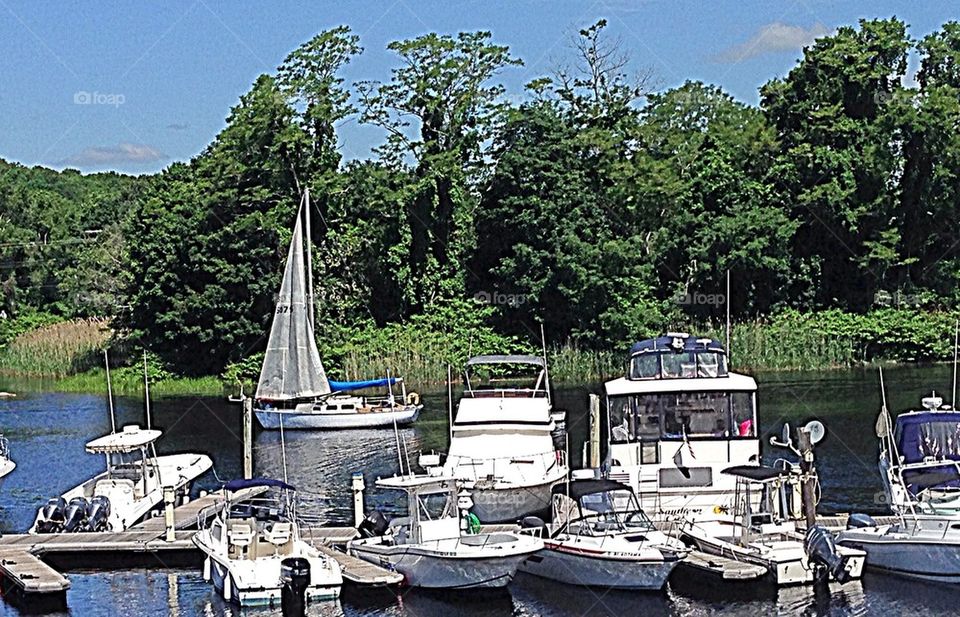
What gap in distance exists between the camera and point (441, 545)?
30.2 m

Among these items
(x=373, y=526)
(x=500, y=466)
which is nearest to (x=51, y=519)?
(x=373, y=526)

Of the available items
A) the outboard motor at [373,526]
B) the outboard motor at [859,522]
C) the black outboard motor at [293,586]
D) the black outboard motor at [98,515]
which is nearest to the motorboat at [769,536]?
the outboard motor at [859,522]

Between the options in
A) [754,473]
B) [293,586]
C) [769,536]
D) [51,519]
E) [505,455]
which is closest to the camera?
[293,586]

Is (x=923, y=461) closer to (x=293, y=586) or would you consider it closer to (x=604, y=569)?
(x=604, y=569)

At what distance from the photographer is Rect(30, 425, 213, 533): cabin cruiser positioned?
3634 centimetres

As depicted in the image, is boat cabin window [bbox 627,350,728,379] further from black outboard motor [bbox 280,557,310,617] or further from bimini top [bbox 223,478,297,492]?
black outboard motor [bbox 280,557,310,617]

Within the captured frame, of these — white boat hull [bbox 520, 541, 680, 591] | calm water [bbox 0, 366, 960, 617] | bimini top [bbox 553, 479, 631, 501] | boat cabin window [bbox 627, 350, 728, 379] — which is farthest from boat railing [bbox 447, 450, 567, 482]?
white boat hull [bbox 520, 541, 680, 591]

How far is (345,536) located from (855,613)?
38.4ft

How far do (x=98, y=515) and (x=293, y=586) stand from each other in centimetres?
922

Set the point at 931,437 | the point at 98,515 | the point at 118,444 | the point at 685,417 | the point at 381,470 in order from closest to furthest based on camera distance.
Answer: the point at 931,437
the point at 685,417
the point at 98,515
the point at 118,444
the point at 381,470

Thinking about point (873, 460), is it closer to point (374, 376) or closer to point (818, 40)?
point (374, 376)

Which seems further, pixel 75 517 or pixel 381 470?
pixel 381 470

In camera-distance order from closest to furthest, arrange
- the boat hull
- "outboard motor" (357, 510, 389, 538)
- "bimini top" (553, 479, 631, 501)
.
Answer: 1. "bimini top" (553, 479, 631, 501)
2. "outboard motor" (357, 510, 389, 538)
3. the boat hull

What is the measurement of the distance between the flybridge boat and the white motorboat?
4255 millimetres
